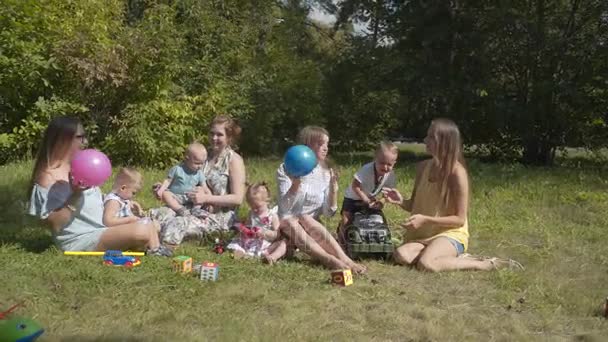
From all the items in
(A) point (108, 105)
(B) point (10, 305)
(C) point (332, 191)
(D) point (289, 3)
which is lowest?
(B) point (10, 305)

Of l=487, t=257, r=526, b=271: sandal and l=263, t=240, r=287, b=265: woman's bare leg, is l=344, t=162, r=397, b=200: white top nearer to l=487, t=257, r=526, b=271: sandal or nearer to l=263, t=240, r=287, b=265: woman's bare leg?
l=263, t=240, r=287, b=265: woman's bare leg

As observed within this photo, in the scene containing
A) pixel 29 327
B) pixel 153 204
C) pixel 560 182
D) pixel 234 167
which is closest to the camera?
pixel 29 327

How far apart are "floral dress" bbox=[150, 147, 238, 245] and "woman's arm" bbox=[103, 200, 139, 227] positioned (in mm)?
374

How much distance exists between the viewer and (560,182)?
9523 mm

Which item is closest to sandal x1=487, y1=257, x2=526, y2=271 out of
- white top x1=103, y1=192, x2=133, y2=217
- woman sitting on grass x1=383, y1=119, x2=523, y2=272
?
woman sitting on grass x1=383, y1=119, x2=523, y2=272

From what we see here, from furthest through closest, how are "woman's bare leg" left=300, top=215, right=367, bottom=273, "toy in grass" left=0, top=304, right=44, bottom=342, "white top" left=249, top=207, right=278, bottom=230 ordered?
"white top" left=249, top=207, right=278, bottom=230 → "woman's bare leg" left=300, top=215, right=367, bottom=273 → "toy in grass" left=0, top=304, right=44, bottom=342

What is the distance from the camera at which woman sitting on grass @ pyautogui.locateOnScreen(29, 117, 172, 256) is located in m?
4.84

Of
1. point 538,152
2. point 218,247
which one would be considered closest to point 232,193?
point 218,247

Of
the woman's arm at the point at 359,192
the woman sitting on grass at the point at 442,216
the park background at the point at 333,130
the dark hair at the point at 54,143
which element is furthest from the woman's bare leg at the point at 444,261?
the dark hair at the point at 54,143

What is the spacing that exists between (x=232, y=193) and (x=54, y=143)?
5.51 ft

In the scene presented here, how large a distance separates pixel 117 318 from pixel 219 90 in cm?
876

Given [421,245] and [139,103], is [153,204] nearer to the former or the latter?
[421,245]

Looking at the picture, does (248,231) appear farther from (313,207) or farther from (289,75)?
(289,75)

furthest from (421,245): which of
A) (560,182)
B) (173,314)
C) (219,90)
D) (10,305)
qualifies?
(219,90)
